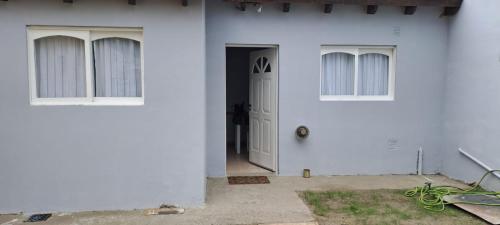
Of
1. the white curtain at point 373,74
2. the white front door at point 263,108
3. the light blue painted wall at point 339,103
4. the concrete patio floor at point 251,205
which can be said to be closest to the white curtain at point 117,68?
the light blue painted wall at point 339,103

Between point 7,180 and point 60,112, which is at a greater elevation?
point 60,112

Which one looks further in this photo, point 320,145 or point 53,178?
point 320,145

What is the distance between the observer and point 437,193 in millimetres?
5723

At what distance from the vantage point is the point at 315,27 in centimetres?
665

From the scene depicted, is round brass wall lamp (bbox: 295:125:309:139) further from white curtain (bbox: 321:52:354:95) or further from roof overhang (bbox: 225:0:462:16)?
roof overhang (bbox: 225:0:462:16)

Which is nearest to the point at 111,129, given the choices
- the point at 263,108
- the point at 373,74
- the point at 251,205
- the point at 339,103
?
the point at 251,205

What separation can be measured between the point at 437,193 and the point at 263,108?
336cm

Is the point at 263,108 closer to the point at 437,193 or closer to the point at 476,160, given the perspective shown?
the point at 437,193

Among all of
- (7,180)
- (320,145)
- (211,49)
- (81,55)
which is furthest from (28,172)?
(320,145)

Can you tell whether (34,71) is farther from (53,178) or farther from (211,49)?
(211,49)

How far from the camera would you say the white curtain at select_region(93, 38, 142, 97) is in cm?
521

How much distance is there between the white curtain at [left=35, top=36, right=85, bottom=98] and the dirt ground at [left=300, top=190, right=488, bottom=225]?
372 centimetres

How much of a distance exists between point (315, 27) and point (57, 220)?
5.05 m

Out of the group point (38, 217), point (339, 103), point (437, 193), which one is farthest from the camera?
point (339, 103)
